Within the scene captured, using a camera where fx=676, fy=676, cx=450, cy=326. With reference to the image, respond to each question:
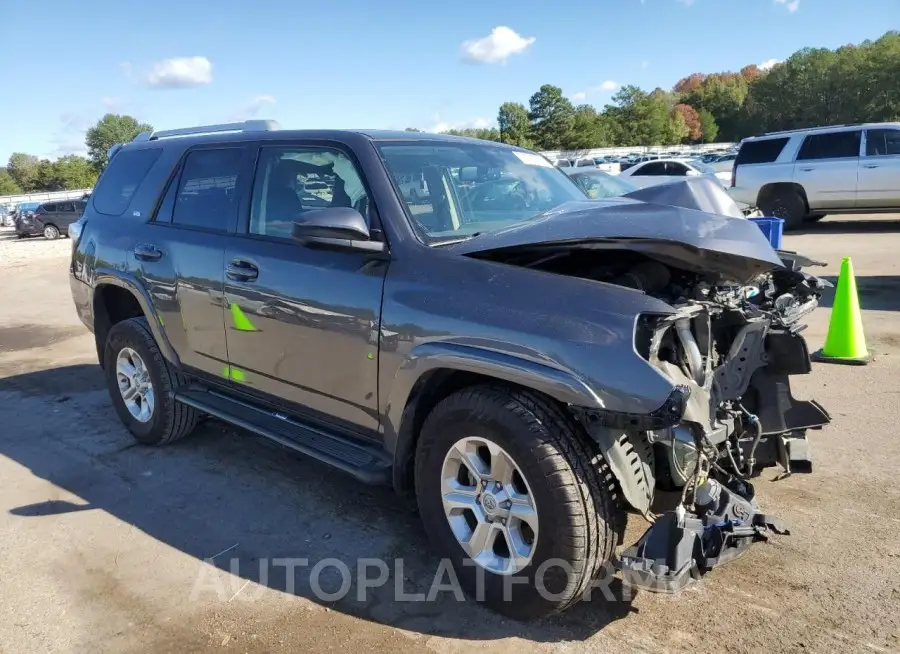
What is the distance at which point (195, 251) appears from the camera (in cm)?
404

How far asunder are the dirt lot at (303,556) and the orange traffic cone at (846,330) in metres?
0.61

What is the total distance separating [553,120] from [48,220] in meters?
61.0

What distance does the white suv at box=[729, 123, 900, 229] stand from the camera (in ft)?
43.3

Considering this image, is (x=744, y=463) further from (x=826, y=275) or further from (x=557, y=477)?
(x=826, y=275)

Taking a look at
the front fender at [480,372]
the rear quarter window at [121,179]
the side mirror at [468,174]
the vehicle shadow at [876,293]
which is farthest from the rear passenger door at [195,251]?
the vehicle shadow at [876,293]

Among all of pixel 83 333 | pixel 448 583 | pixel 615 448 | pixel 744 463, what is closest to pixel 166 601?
pixel 448 583

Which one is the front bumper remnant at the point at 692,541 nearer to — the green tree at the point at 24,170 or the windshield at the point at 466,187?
the windshield at the point at 466,187

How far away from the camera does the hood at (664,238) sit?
8.55 feet

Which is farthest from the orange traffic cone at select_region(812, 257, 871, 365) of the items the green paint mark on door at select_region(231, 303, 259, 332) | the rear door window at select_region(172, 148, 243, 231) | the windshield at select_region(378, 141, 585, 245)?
the rear door window at select_region(172, 148, 243, 231)

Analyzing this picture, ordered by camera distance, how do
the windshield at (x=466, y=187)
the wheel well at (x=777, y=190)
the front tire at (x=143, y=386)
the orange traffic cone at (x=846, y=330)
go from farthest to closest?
the wheel well at (x=777, y=190), the orange traffic cone at (x=846, y=330), the front tire at (x=143, y=386), the windshield at (x=466, y=187)

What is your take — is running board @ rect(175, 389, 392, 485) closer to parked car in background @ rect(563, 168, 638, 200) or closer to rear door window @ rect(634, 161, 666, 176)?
parked car in background @ rect(563, 168, 638, 200)

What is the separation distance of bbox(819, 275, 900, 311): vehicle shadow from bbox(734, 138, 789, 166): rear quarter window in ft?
20.0

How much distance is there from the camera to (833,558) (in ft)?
10.1

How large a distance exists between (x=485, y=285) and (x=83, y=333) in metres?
7.87
